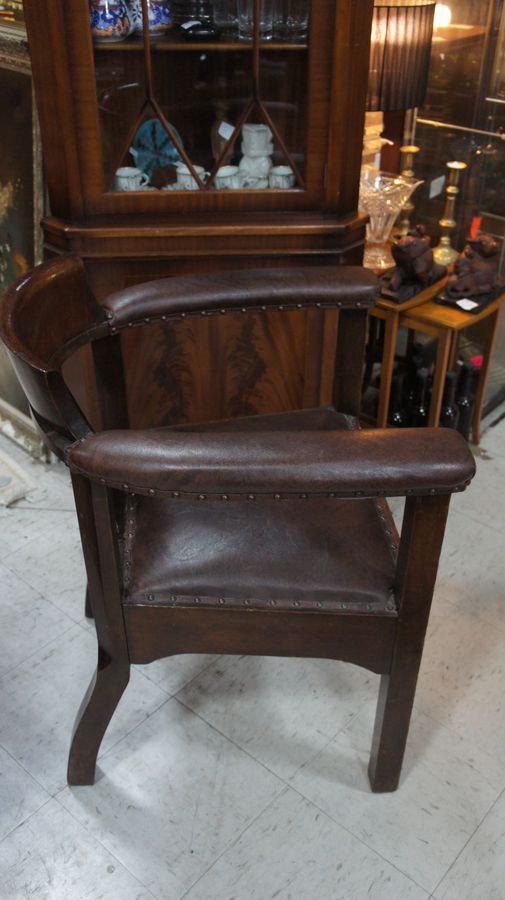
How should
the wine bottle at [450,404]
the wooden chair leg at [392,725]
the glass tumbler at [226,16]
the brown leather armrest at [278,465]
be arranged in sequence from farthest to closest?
the wine bottle at [450,404]
the glass tumbler at [226,16]
the wooden chair leg at [392,725]
the brown leather armrest at [278,465]

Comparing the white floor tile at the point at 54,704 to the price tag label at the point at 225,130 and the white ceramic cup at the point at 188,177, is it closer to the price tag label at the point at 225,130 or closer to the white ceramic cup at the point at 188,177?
the white ceramic cup at the point at 188,177

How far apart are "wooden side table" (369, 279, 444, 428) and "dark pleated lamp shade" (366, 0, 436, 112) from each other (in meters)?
0.48

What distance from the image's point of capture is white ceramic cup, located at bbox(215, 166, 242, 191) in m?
1.82

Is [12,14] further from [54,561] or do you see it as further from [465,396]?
[465,396]

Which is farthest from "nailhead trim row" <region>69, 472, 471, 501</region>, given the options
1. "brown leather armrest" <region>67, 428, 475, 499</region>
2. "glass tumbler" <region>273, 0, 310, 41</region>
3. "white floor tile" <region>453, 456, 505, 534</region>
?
"white floor tile" <region>453, 456, 505, 534</region>

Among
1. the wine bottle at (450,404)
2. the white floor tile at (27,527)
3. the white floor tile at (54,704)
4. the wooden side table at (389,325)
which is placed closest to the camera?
the white floor tile at (54,704)

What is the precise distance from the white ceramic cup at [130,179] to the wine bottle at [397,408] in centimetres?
Result: 97

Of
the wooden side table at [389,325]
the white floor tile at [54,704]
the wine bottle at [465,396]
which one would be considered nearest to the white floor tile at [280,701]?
the white floor tile at [54,704]

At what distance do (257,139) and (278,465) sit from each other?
99 centimetres

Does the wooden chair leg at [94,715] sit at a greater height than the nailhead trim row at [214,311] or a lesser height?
lesser

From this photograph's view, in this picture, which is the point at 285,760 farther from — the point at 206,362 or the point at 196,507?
the point at 206,362

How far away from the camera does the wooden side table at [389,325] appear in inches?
87.3

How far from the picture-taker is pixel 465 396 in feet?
8.00

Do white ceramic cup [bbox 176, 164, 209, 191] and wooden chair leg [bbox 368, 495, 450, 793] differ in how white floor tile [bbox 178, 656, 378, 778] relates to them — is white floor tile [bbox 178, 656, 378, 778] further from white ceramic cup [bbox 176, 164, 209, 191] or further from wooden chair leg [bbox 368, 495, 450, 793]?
white ceramic cup [bbox 176, 164, 209, 191]
